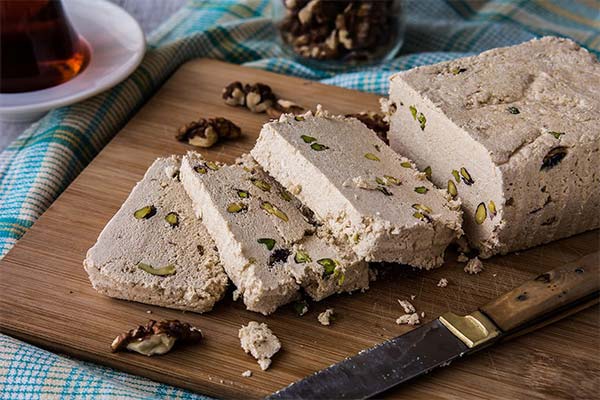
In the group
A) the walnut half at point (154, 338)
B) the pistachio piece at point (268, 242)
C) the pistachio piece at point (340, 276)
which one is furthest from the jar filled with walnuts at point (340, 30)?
the walnut half at point (154, 338)

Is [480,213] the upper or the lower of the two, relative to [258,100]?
upper

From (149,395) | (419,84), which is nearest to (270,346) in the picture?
(149,395)

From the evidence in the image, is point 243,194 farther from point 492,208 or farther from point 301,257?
point 492,208

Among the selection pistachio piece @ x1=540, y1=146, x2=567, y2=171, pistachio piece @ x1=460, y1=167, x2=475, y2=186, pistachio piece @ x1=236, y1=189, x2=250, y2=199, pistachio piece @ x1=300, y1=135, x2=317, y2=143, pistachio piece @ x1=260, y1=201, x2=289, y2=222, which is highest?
pistachio piece @ x1=540, y1=146, x2=567, y2=171

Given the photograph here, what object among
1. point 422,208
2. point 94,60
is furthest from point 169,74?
point 422,208

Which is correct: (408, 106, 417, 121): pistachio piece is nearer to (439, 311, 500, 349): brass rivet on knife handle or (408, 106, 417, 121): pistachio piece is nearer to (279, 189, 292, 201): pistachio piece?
(279, 189, 292, 201): pistachio piece

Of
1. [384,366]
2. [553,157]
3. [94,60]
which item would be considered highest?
[553,157]

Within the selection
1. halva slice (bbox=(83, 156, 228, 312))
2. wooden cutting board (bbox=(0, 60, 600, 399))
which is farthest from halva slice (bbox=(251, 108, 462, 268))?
halva slice (bbox=(83, 156, 228, 312))
